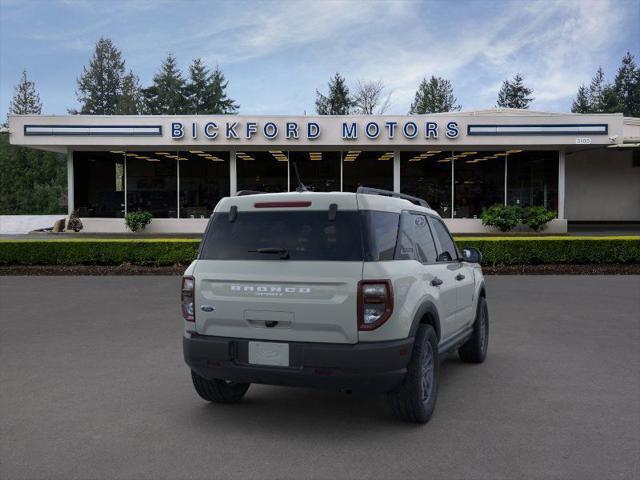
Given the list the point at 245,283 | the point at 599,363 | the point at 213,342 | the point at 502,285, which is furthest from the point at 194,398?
the point at 502,285

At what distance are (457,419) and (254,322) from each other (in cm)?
185

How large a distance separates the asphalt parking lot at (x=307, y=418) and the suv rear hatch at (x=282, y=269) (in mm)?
826

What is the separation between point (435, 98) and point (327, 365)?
73.2 meters

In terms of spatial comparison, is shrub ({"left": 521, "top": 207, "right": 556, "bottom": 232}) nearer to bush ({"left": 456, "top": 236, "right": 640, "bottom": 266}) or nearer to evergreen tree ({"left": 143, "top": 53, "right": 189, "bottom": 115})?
bush ({"left": 456, "top": 236, "right": 640, "bottom": 266})

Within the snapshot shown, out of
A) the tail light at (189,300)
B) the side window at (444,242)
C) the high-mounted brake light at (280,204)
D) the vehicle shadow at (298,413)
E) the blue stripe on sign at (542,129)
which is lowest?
the vehicle shadow at (298,413)

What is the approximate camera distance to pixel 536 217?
25.1 metres

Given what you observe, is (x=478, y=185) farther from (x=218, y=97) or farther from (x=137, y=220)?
(x=218, y=97)

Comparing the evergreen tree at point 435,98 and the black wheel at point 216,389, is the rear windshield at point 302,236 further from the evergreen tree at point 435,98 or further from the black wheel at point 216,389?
the evergreen tree at point 435,98

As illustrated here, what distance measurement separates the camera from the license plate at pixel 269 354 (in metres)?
4.45

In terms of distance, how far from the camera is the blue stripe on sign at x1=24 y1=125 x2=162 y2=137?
2516cm

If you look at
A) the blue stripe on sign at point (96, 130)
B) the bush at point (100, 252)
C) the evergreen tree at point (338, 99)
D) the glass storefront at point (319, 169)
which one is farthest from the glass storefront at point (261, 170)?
the evergreen tree at point (338, 99)

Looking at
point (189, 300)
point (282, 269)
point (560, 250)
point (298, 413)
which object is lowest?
point (298, 413)

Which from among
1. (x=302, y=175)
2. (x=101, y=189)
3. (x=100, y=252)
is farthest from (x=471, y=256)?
(x=101, y=189)

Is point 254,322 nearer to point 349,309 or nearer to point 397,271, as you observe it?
point 349,309
